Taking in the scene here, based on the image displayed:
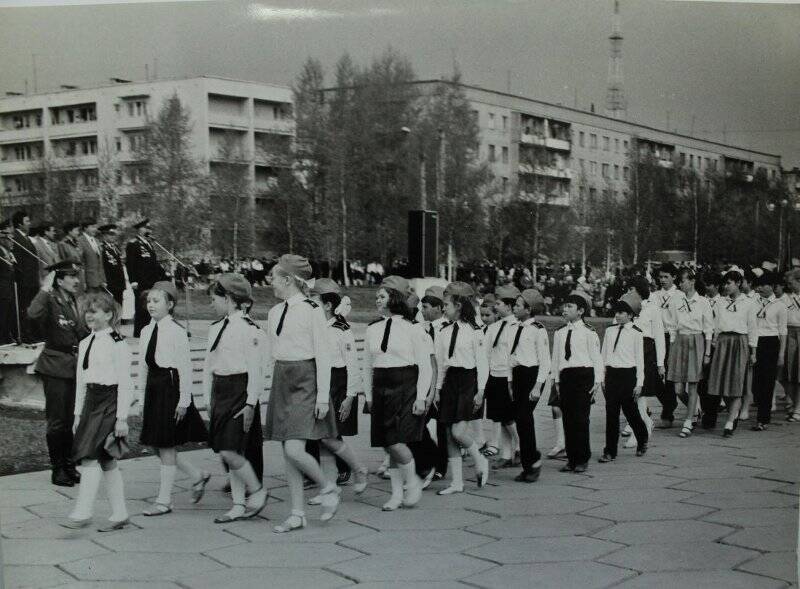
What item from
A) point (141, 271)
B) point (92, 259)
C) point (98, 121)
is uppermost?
point (98, 121)

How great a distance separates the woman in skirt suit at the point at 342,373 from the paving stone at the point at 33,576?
1888 mm

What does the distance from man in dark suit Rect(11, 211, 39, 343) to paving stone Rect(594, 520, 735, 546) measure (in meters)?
4.15

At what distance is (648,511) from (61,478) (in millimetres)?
4018

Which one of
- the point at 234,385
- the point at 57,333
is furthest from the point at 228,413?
the point at 57,333

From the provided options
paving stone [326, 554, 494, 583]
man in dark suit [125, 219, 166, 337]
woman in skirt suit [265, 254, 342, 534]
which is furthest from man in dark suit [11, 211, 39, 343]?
paving stone [326, 554, 494, 583]

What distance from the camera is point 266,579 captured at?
460 cm

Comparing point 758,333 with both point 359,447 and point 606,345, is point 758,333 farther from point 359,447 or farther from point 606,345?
point 359,447

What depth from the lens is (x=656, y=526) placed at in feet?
17.9

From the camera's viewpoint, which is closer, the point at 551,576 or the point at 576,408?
the point at 551,576

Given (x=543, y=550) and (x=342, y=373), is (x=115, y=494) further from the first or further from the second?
(x=543, y=550)

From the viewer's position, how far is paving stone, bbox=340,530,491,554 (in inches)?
200

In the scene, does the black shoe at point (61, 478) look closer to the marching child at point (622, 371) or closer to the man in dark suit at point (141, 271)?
the man in dark suit at point (141, 271)

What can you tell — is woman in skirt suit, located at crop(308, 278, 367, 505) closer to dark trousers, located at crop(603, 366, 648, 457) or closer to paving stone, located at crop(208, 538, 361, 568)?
paving stone, located at crop(208, 538, 361, 568)

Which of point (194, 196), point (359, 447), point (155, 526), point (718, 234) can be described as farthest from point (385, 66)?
point (194, 196)
